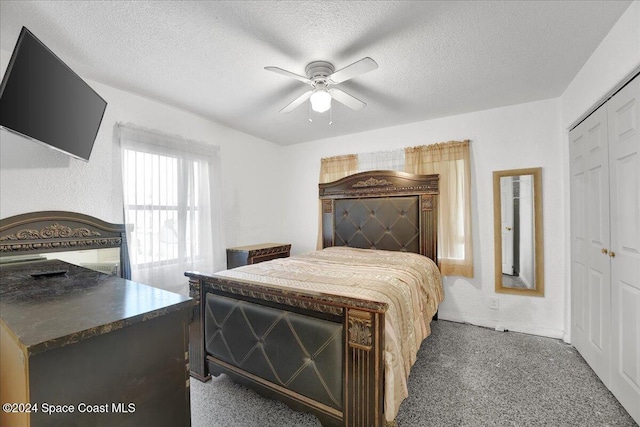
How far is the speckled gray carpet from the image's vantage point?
1.75 metres

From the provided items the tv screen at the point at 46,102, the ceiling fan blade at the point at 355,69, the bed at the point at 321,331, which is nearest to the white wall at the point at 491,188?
the bed at the point at 321,331

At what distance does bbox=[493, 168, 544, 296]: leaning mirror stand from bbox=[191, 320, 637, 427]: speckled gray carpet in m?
0.70

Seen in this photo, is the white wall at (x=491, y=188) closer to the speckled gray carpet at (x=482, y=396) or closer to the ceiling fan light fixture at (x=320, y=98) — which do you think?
the speckled gray carpet at (x=482, y=396)

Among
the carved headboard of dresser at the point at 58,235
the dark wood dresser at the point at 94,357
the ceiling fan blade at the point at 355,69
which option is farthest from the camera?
the carved headboard of dresser at the point at 58,235

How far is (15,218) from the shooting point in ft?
Result: 6.64

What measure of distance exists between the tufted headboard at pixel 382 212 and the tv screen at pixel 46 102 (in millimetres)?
2837

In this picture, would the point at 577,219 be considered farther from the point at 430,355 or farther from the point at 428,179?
the point at 430,355

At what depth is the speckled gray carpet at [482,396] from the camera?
1749 millimetres

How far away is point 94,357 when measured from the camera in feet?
2.75

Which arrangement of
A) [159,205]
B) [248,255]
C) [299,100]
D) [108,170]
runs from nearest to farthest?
[299,100], [108,170], [159,205], [248,255]

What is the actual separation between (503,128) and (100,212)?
14.1 feet

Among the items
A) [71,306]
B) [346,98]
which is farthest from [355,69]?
[71,306]

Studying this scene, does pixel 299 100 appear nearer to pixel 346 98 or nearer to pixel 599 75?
pixel 346 98

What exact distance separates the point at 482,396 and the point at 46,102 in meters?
3.48
